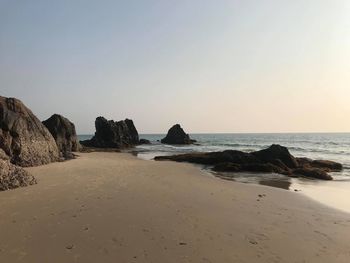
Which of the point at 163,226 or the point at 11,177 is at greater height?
the point at 11,177

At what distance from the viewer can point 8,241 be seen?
23.7 ft

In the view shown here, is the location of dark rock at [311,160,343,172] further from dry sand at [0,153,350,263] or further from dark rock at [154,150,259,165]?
dry sand at [0,153,350,263]

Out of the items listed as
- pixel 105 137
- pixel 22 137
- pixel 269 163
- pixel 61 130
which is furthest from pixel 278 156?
pixel 105 137

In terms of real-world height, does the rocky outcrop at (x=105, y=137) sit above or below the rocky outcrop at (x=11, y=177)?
above

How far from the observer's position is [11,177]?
13.1 metres

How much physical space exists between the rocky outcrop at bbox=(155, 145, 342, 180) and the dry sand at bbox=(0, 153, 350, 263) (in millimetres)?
10550

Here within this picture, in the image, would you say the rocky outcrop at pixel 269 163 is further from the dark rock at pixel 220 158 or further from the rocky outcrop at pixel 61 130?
the rocky outcrop at pixel 61 130

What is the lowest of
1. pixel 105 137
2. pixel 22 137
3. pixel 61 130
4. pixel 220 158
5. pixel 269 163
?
pixel 269 163

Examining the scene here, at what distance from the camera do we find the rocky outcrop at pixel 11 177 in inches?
503

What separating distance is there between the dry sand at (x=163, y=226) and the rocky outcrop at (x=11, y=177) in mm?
527

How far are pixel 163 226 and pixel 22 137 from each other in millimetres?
15076

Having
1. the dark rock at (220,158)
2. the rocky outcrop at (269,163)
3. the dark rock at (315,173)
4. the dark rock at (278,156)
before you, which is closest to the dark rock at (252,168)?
the rocky outcrop at (269,163)

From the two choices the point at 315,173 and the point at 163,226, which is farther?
the point at 315,173

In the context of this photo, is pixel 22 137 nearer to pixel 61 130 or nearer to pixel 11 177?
pixel 11 177
